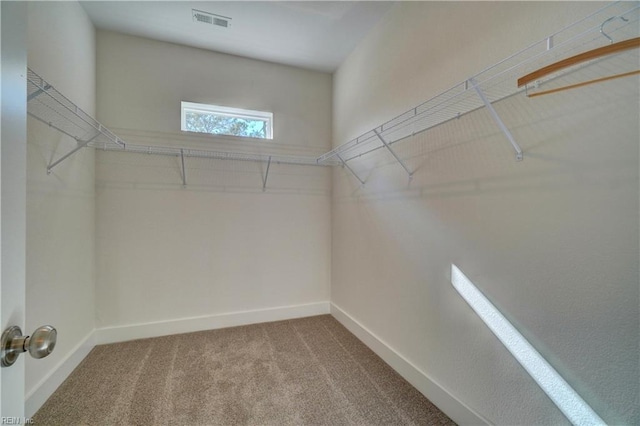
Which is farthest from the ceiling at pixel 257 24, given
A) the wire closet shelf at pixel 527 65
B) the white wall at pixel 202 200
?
the wire closet shelf at pixel 527 65

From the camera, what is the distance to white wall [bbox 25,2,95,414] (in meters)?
1.42

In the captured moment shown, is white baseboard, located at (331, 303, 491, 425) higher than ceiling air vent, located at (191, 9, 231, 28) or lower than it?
lower

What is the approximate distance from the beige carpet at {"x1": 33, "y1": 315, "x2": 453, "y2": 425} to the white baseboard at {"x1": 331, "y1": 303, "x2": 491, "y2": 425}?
44 mm

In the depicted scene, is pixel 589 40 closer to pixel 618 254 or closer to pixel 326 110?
pixel 618 254

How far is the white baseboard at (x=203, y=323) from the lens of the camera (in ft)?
7.18

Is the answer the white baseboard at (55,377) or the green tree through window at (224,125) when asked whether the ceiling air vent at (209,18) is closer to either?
the green tree through window at (224,125)

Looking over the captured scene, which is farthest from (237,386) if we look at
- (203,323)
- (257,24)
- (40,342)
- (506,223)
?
(257,24)

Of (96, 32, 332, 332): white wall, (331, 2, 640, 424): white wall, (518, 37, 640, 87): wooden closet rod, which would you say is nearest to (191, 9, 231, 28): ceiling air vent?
(96, 32, 332, 332): white wall

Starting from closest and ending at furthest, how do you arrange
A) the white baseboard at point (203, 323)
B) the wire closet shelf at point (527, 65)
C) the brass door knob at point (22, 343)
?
1. the brass door knob at point (22, 343)
2. the wire closet shelf at point (527, 65)
3. the white baseboard at point (203, 323)

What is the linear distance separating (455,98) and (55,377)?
9.38ft

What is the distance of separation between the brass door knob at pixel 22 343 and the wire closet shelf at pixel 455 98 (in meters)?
1.03

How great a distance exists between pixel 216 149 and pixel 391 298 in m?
2.05

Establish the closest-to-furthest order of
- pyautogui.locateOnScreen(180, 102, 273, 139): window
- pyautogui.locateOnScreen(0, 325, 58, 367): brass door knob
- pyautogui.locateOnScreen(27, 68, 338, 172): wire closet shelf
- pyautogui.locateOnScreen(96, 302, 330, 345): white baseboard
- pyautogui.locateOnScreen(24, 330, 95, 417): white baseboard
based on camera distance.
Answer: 1. pyautogui.locateOnScreen(0, 325, 58, 367): brass door knob
2. pyautogui.locateOnScreen(27, 68, 338, 172): wire closet shelf
3. pyautogui.locateOnScreen(24, 330, 95, 417): white baseboard
4. pyautogui.locateOnScreen(96, 302, 330, 345): white baseboard
5. pyautogui.locateOnScreen(180, 102, 273, 139): window

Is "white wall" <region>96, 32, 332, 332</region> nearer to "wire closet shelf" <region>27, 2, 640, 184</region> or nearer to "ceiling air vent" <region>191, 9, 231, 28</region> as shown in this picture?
"wire closet shelf" <region>27, 2, 640, 184</region>
